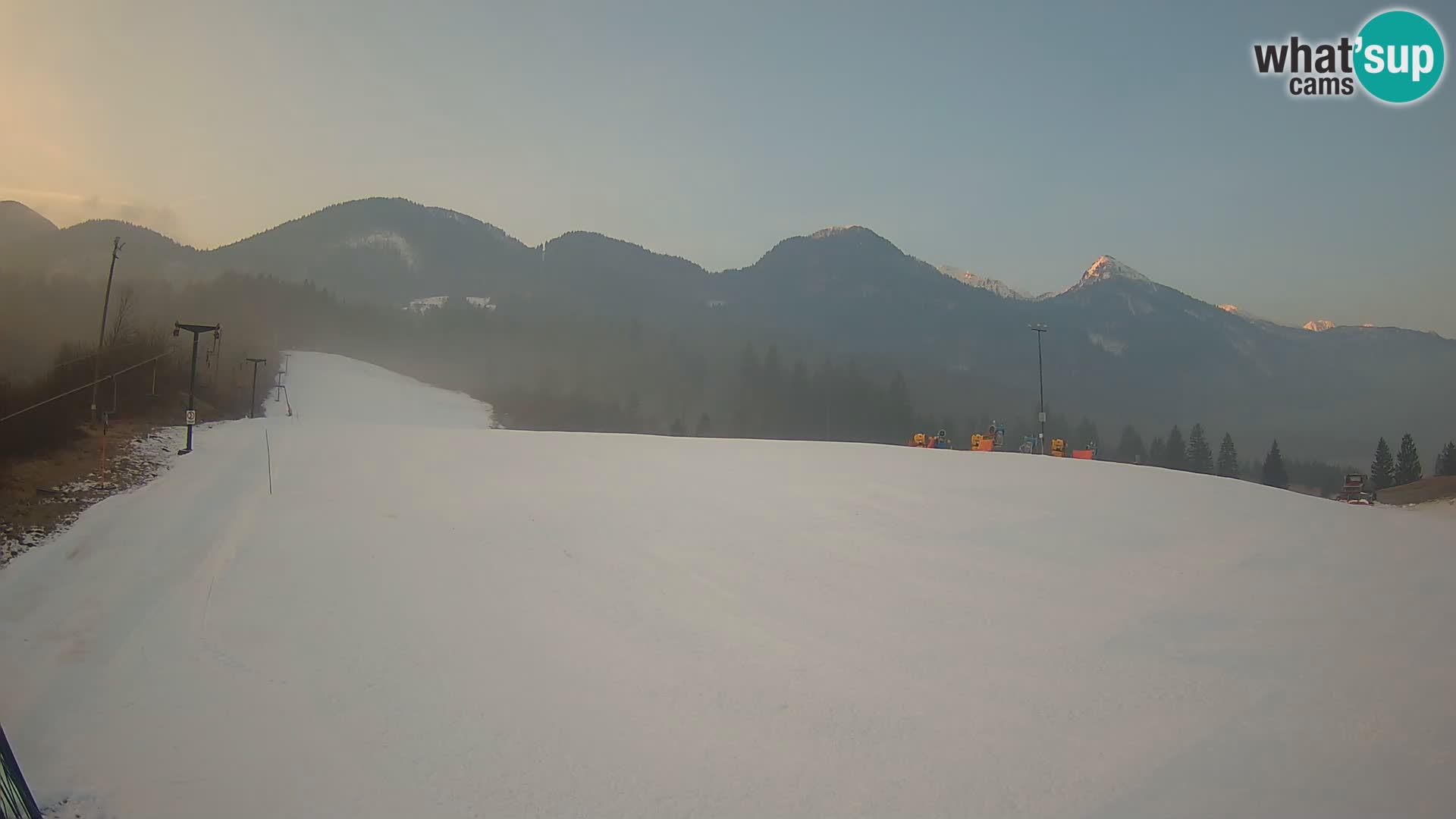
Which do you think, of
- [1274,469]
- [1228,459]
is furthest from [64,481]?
[1228,459]

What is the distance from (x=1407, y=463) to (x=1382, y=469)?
2.86 m

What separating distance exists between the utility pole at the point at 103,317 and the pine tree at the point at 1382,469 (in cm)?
10021

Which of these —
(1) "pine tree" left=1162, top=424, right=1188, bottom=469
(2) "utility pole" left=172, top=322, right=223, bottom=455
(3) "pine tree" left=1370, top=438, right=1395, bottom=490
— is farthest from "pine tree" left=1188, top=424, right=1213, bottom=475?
(2) "utility pole" left=172, top=322, right=223, bottom=455

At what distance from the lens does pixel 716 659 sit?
7.89 meters

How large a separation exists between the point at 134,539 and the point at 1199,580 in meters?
16.2

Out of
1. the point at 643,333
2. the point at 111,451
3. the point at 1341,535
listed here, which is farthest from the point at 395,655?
the point at 643,333

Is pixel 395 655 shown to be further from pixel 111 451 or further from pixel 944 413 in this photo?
pixel 944 413

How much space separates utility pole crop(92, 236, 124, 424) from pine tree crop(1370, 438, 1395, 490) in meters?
100

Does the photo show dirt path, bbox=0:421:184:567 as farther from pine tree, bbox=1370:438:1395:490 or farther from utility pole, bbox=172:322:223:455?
pine tree, bbox=1370:438:1395:490

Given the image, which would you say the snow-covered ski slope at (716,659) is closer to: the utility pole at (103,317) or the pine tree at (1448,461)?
the utility pole at (103,317)

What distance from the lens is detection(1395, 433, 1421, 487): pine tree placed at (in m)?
73.6

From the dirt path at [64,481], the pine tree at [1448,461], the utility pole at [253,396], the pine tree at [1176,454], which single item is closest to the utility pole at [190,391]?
the dirt path at [64,481]

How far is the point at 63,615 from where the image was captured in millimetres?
8445

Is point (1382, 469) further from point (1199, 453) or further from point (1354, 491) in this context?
point (1354, 491)
